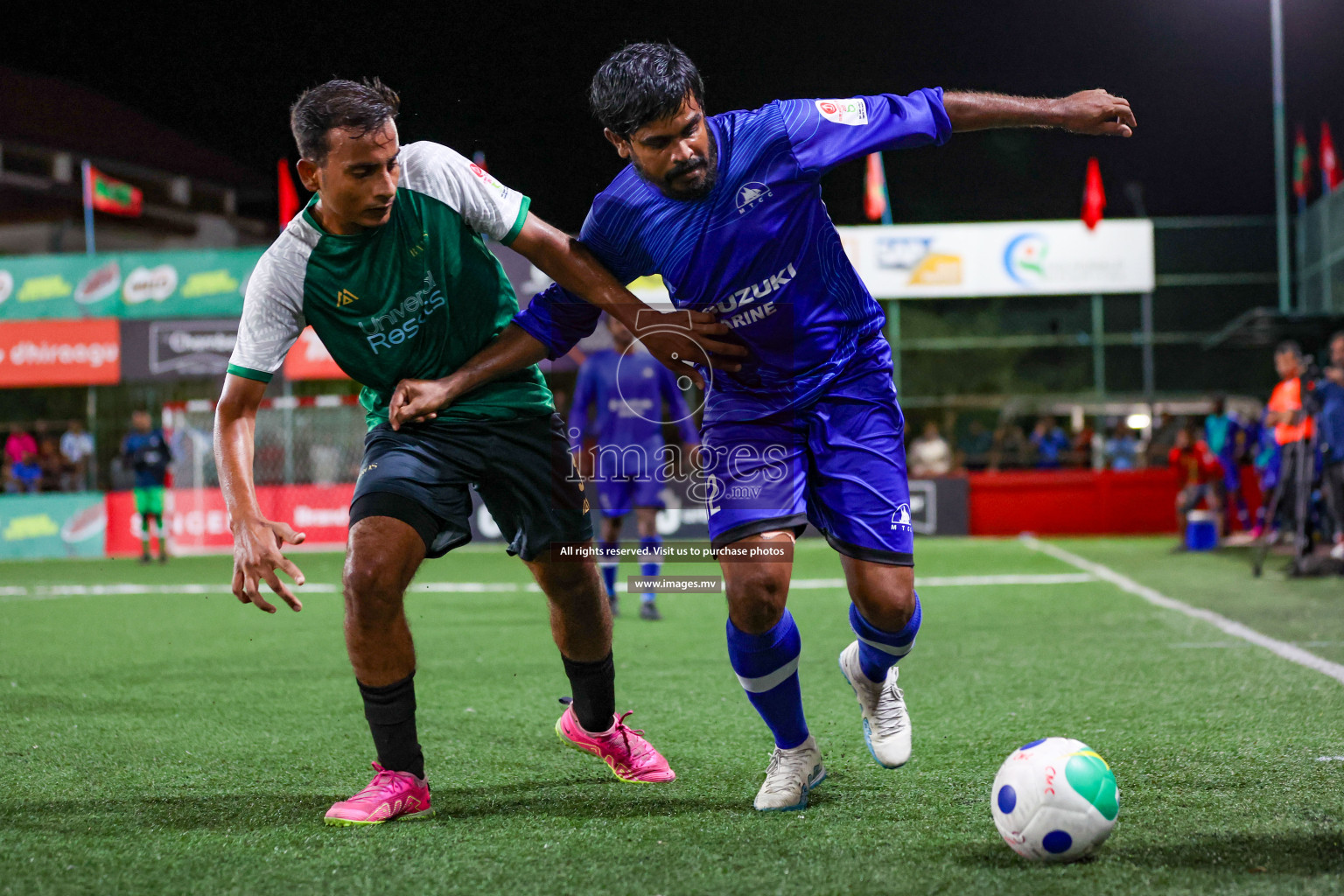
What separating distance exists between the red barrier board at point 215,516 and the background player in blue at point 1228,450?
1247cm

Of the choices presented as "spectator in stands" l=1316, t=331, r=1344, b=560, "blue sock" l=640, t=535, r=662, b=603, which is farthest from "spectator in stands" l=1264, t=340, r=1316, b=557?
"blue sock" l=640, t=535, r=662, b=603

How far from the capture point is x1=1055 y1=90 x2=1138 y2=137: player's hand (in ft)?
11.5

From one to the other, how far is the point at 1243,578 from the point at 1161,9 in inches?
211

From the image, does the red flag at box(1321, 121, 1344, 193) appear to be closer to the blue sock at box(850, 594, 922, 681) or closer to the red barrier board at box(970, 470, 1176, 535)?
the red barrier board at box(970, 470, 1176, 535)

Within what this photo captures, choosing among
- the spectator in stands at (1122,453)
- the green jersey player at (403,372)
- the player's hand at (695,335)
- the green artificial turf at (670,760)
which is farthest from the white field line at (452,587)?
the spectator in stands at (1122,453)

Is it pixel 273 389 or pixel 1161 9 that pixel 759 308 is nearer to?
pixel 1161 9

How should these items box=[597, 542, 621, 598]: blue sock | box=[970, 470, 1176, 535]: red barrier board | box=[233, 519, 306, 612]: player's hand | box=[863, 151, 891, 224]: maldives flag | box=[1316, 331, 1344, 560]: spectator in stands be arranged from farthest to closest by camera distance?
box=[863, 151, 891, 224]: maldives flag
box=[970, 470, 1176, 535]: red barrier board
box=[1316, 331, 1344, 560]: spectator in stands
box=[597, 542, 621, 598]: blue sock
box=[233, 519, 306, 612]: player's hand

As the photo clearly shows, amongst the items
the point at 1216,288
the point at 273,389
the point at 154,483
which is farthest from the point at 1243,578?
the point at 1216,288

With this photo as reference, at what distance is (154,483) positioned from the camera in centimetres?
1523

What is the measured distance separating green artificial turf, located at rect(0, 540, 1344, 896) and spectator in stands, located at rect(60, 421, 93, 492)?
13.7 m

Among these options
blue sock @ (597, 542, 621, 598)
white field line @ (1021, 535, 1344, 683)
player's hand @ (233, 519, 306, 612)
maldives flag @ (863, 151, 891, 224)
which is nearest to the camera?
player's hand @ (233, 519, 306, 612)

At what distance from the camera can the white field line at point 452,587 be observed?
10555mm

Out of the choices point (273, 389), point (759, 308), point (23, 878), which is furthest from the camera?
point (273, 389)

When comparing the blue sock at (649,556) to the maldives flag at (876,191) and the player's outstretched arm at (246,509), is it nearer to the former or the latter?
the player's outstretched arm at (246,509)
